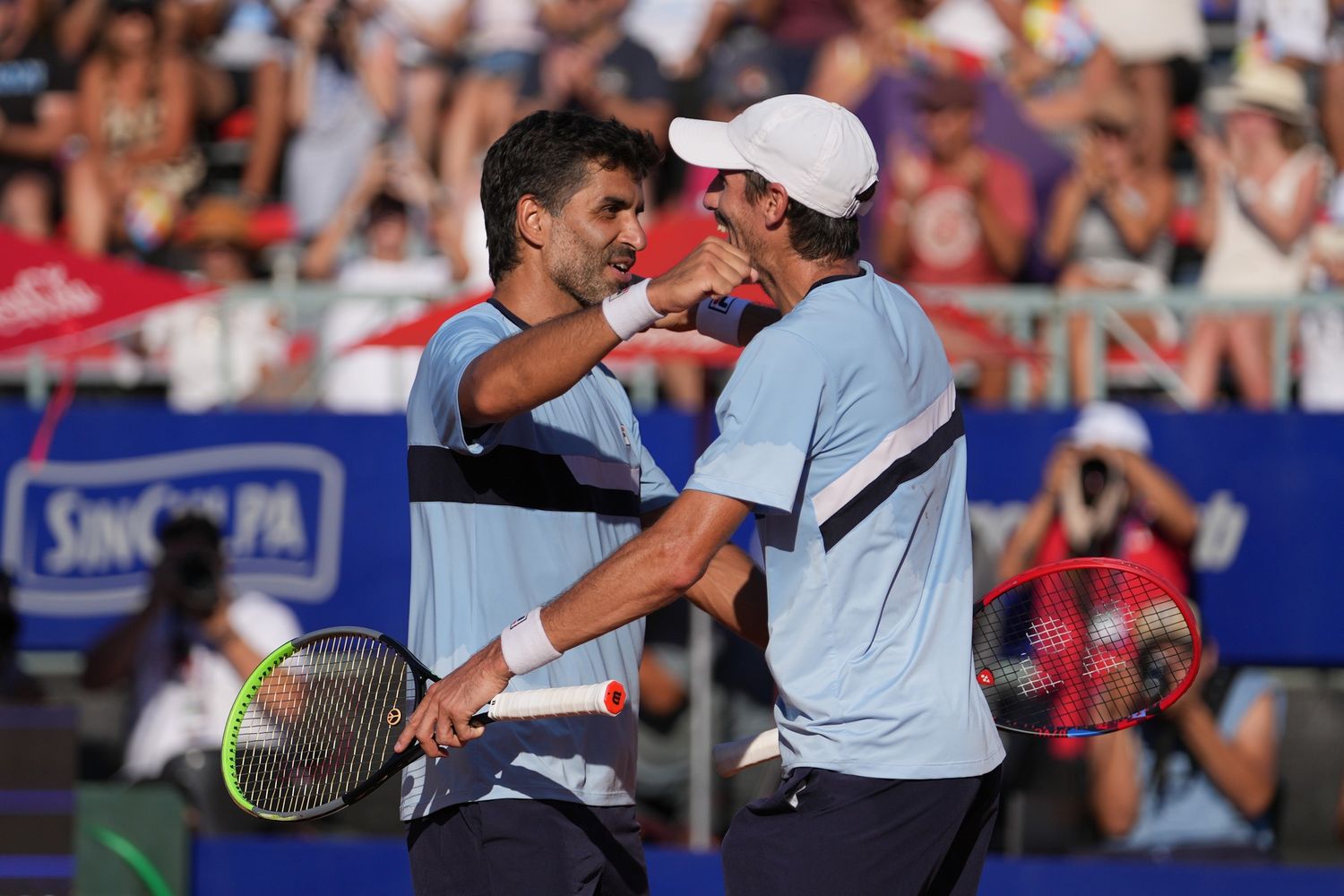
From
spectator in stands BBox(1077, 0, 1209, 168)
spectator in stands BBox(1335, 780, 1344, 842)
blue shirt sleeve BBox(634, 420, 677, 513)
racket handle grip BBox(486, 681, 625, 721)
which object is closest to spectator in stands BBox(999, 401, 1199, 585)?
spectator in stands BBox(1335, 780, 1344, 842)

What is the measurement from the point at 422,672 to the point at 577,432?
62 cm

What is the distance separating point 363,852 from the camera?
22.0 feet

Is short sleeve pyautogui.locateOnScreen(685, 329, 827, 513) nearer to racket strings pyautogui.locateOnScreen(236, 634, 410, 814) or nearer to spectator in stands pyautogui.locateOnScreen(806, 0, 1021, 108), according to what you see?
racket strings pyautogui.locateOnScreen(236, 634, 410, 814)

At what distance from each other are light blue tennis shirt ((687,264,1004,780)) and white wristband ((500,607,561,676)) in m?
0.38

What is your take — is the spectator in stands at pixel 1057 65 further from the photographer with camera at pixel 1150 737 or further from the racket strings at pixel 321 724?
the racket strings at pixel 321 724

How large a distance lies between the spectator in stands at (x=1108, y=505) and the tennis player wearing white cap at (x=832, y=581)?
3711mm

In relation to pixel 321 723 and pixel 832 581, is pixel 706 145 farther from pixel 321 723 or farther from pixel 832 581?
pixel 321 723

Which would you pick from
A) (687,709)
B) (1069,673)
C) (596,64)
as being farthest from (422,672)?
(596,64)

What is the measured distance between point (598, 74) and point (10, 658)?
433cm

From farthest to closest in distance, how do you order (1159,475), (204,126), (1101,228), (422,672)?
(204,126) → (1101,228) → (1159,475) → (422,672)

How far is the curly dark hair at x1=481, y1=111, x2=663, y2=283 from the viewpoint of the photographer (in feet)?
12.6

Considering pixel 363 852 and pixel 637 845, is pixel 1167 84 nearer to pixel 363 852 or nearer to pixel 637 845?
pixel 363 852

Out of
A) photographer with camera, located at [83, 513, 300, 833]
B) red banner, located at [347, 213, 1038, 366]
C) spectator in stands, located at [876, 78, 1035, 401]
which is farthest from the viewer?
spectator in stands, located at [876, 78, 1035, 401]

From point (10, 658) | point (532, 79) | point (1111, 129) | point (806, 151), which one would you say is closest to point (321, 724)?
point (806, 151)
